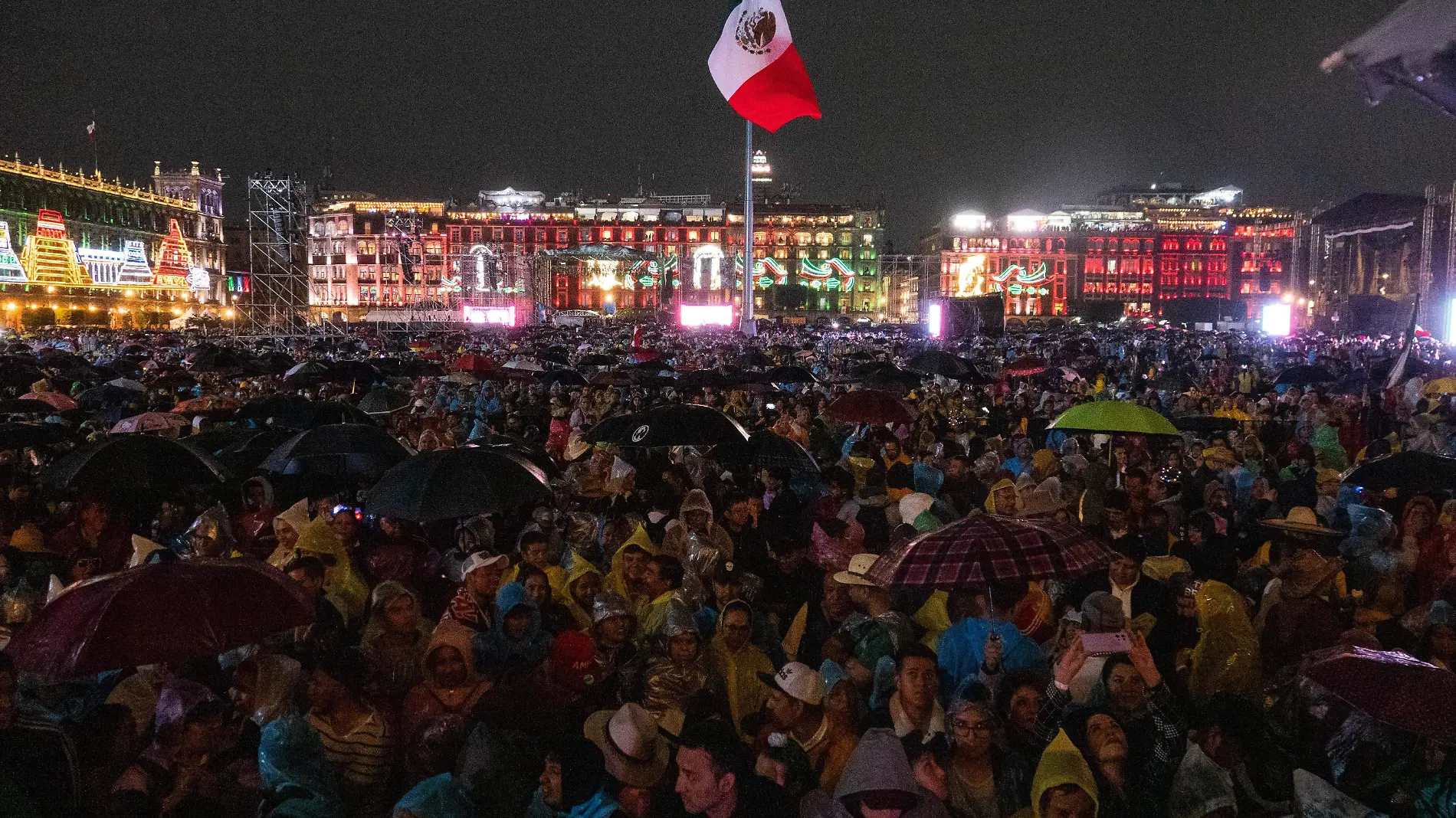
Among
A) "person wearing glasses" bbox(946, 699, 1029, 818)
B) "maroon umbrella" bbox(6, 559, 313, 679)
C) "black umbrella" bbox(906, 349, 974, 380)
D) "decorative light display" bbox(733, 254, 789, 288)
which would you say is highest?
"decorative light display" bbox(733, 254, 789, 288)

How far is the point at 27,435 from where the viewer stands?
7.66 meters

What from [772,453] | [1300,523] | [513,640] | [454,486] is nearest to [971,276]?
[772,453]

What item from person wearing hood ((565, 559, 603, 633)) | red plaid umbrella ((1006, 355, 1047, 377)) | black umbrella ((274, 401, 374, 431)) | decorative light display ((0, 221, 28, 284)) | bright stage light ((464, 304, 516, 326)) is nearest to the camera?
person wearing hood ((565, 559, 603, 633))

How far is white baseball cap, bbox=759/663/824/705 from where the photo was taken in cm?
387

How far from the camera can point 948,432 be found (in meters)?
10.8

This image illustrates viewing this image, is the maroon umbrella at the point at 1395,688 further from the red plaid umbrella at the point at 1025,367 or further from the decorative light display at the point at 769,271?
the decorative light display at the point at 769,271

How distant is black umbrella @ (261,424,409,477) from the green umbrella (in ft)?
15.3

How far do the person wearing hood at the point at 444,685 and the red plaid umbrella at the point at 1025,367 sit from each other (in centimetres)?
1425

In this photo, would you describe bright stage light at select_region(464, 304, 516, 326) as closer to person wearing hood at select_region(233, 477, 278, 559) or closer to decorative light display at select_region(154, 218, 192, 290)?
decorative light display at select_region(154, 218, 192, 290)

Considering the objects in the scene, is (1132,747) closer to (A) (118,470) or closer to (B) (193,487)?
(A) (118,470)

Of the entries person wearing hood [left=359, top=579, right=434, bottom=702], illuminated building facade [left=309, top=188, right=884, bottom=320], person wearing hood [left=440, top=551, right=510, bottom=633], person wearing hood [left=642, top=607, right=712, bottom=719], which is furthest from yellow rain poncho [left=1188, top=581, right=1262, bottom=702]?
illuminated building facade [left=309, top=188, right=884, bottom=320]

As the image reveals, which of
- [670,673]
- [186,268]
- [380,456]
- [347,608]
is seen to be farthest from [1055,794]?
[186,268]

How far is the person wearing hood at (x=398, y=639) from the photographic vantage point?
4641 millimetres

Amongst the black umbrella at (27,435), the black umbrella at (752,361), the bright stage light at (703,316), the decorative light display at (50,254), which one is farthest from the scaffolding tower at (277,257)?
the black umbrella at (27,435)
